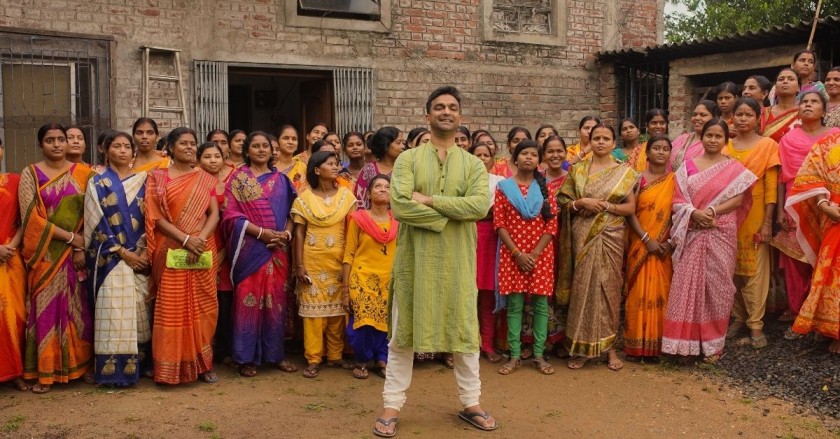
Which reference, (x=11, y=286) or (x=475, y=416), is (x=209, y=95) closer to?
(x=11, y=286)

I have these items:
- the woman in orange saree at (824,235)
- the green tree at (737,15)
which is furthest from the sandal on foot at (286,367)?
the green tree at (737,15)

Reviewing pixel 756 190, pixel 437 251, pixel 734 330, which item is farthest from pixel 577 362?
pixel 437 251

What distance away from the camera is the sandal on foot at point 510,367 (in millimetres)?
5473

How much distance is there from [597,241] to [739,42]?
437 cm

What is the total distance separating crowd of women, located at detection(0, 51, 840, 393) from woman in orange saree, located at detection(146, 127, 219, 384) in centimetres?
1

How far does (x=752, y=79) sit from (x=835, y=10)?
11.0 m

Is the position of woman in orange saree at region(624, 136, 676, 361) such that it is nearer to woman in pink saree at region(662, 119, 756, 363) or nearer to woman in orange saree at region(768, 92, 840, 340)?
woman in pink saree at region(662, 119, 756, 363)

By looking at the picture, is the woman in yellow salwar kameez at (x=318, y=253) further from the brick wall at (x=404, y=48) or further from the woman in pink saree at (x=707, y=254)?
the brick wall at (x=404, y=48)

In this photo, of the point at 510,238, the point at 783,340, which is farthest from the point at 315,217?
the point at 783,340

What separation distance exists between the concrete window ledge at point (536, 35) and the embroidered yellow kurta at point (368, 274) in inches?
204

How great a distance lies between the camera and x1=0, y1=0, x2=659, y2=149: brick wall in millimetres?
8023

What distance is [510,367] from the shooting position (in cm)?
552

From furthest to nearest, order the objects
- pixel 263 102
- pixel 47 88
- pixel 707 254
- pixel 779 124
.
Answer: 1. pixel 263 102
2. pixel 47 88
3. pixel 779 124
4. pixel 707 254

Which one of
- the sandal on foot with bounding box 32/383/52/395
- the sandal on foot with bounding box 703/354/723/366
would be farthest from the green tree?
the sandal on foot with bounding box 32/383/52/395
